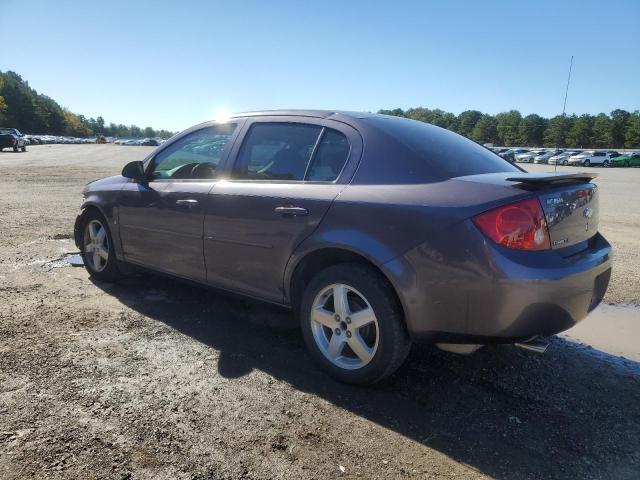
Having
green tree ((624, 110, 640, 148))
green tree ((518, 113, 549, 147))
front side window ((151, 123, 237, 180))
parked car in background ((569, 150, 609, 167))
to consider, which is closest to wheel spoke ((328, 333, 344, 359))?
front side window ((151, 123, 237, 180))

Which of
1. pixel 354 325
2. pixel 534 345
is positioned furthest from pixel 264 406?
pixel 534 345

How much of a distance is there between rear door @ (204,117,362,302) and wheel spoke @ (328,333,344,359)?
0.50m

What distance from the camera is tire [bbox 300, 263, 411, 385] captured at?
277 cm

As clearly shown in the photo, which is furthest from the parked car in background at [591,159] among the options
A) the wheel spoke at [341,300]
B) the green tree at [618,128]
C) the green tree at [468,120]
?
the green tree at [468,120]

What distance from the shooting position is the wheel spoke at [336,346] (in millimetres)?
3038

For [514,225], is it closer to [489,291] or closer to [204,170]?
[489,291]

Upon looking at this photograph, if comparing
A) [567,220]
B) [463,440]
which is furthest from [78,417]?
[567,220]

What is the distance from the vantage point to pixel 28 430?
8.06 feet

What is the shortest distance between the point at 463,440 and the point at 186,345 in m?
1.99

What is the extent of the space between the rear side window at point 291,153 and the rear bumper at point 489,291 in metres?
0.87

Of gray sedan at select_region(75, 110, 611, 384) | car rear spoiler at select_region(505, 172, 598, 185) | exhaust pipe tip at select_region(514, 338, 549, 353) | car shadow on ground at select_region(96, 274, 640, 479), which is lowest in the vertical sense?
car shadow on ground at select_region(96, 274, 640, 479)

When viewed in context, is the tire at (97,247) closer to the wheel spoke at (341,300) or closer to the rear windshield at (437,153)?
the wheel spoke at (341,300)

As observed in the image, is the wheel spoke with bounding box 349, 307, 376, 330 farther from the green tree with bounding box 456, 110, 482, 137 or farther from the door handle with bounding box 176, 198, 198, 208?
the green tree with bounding box 456, 110, 482, 137

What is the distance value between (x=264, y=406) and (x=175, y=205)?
1891mm
